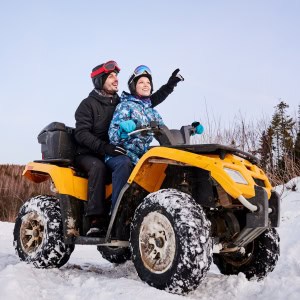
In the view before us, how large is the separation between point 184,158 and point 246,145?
20.1ft

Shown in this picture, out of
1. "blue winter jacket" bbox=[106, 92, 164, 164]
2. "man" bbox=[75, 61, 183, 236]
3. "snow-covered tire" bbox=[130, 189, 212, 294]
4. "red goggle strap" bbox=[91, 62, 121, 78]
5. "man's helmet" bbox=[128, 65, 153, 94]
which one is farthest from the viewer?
"red goggle strap" bbox=[91, 62, 121, 78]

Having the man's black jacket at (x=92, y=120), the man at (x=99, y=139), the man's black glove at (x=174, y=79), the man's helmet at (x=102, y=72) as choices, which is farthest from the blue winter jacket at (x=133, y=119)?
the man's black glove at (x=174, y=79)

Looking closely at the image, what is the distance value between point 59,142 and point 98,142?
25.1 inches

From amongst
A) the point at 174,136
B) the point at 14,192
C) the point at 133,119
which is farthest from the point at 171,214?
the point at 14,192

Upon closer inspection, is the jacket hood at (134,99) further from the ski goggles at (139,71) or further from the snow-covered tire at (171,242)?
the snow-covered tire at (171,242)

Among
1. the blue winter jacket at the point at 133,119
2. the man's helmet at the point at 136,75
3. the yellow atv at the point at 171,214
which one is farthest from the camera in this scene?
the man's helmet at the point at 136,75

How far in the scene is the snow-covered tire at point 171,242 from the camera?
Result: 3121 mm

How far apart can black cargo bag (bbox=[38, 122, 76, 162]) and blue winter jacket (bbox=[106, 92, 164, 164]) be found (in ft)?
2.32

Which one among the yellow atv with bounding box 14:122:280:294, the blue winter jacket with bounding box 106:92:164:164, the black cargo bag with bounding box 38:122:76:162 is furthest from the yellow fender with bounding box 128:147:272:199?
the black cargo bag with bounding box 38:122:76:162

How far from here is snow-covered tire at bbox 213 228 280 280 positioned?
13.0 feet

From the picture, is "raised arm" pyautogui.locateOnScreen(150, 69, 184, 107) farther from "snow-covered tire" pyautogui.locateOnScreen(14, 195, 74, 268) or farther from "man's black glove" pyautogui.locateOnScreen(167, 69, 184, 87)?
"snow-covered tire" pyautogui.locateOnScreen(14, 195, 74, 268)

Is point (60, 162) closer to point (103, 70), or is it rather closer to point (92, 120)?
point (92, 120)

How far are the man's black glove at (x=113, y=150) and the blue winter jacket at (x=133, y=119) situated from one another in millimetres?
77

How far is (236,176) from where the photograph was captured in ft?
11.1
